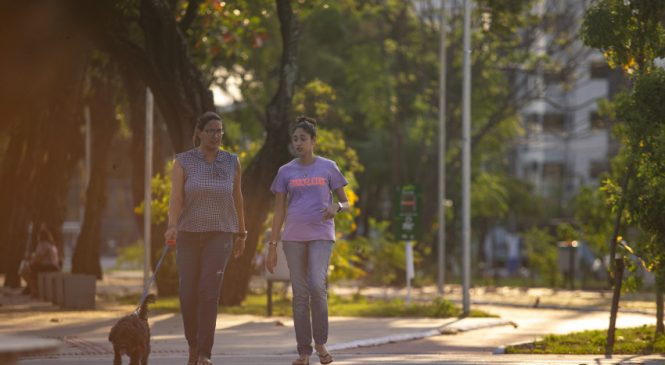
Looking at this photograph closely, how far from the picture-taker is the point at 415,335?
63.5ft

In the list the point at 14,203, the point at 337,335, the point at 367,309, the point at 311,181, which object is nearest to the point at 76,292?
the point at 367,309

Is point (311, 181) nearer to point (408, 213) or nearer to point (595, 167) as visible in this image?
point (408, 213)

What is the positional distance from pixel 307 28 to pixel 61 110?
68.5ft

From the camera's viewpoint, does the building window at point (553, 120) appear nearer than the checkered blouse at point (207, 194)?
No

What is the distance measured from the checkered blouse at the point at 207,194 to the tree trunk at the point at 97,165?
21477 mm

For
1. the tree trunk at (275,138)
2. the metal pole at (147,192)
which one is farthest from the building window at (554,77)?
the tree trunk at (275,138)

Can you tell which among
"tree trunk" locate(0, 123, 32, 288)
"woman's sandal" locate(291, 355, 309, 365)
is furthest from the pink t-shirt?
"tree trunk" locate(0, 123, 32, 288)

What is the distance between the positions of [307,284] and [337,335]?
5.84m

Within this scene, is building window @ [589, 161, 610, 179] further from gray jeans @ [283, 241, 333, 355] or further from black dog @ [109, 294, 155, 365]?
black dog @ [109, 294, 155, 365]

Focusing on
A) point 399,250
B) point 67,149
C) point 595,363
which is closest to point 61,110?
point 67,149

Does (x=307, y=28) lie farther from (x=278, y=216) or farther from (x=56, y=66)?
(x=278, y=216)

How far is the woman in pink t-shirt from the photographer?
13234mm

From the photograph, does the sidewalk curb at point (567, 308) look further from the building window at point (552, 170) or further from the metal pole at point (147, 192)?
the building window at point (552, 170)

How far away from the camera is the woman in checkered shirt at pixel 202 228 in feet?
41.4
